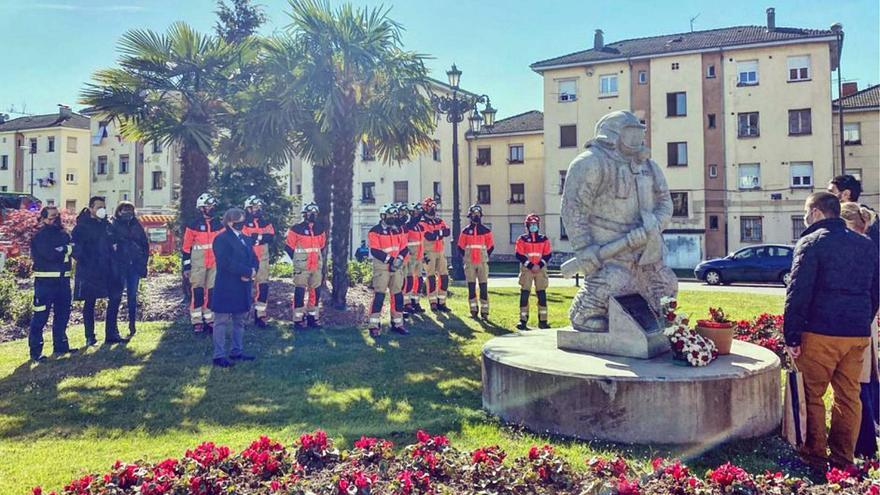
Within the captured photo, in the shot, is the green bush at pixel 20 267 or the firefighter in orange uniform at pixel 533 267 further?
the green bush at pixel 20 267

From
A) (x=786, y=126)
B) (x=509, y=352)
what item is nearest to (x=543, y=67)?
(x=786, y=126)

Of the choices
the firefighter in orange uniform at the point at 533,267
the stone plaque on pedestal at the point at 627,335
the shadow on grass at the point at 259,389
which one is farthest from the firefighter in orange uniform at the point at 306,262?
the stone plaque on pedestal at the point at 627,335

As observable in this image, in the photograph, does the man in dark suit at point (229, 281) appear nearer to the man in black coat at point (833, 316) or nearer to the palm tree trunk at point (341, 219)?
the palm tree trunk at point (341, 219)

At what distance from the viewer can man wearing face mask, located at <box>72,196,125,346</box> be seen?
967 centimetres

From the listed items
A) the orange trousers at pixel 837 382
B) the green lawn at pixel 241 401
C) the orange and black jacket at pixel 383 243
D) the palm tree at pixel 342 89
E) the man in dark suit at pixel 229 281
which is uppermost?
the palm tree at pixel 342 89

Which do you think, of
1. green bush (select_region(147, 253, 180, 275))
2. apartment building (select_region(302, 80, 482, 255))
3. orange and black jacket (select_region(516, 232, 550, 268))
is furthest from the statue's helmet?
apartment building (select_region(302, 80, 482, 255))

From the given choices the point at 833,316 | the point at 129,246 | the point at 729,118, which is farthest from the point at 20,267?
the point at 729,118

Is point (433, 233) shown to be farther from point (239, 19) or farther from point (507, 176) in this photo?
point (507, 176)

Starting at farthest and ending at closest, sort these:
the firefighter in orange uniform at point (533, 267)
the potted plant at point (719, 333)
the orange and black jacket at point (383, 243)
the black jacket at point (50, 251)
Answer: the firefighter in orange uniform at point (533, 267), the orange and black jacket at point (383, 243), the black jacket at point (50, 251), the potted plant at point (719, 333)

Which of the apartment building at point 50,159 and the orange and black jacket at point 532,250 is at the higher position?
the apartment building at point 50,159

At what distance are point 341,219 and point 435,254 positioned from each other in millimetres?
2221

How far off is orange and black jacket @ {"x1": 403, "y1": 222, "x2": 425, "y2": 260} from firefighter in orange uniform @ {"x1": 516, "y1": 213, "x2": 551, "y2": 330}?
7.75ft

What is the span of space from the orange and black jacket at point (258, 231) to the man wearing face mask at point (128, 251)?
1.79 m

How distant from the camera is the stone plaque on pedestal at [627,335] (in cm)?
610
